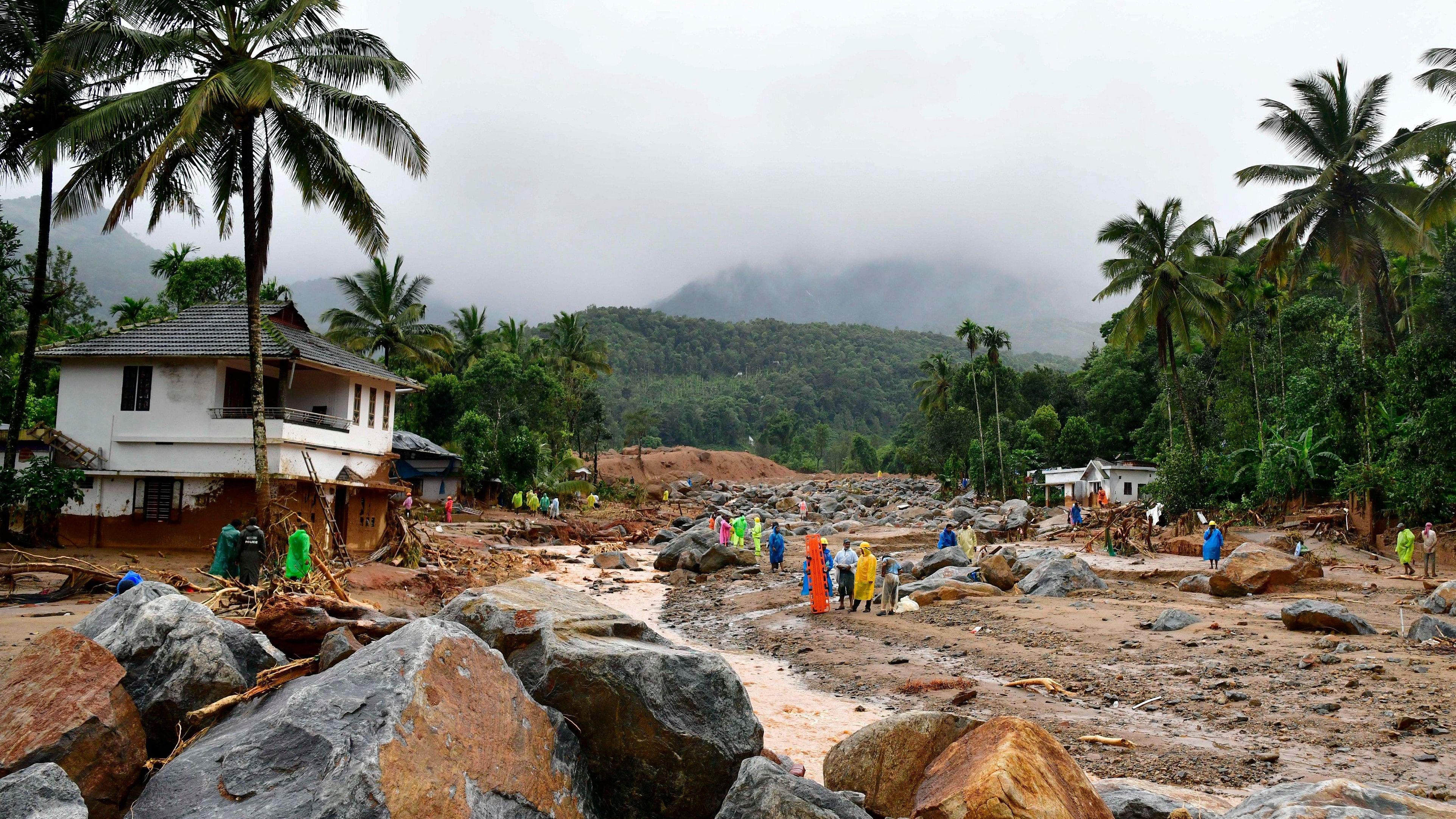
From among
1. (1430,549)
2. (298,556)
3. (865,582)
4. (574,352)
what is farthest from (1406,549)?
(574,352)

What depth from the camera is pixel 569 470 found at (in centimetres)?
5344

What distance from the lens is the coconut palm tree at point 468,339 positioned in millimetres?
57469

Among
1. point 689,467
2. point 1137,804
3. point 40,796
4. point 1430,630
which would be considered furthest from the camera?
point 689,467

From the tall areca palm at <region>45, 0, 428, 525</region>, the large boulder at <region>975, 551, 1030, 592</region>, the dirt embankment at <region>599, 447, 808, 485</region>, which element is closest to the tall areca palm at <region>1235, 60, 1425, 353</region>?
the large boulder at <region>975, 551, 1030, 592</region>

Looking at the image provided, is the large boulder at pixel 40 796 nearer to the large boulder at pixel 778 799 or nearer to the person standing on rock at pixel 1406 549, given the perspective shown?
the large boulder at pixel 778 799

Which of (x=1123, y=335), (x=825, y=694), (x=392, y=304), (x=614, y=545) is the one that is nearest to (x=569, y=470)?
(x=392, y=304)

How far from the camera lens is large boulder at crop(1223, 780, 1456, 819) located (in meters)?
4.75

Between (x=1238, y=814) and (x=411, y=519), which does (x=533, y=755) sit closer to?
(x=1238, y=814)

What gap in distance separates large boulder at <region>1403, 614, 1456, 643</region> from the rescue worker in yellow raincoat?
9184mm

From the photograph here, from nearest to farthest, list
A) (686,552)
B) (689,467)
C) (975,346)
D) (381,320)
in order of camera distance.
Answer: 1. (686,552)
2. (381,320)
3. (975,346)
4. (689,467)

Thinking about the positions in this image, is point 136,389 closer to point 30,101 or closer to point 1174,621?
point 30,101

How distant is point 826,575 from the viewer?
19328 millimetres

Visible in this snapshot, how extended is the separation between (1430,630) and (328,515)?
2176 centimetres

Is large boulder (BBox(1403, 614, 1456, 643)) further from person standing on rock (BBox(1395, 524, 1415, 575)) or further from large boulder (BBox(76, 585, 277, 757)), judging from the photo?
large boulder (BBox(76, 585, 277, 757))
